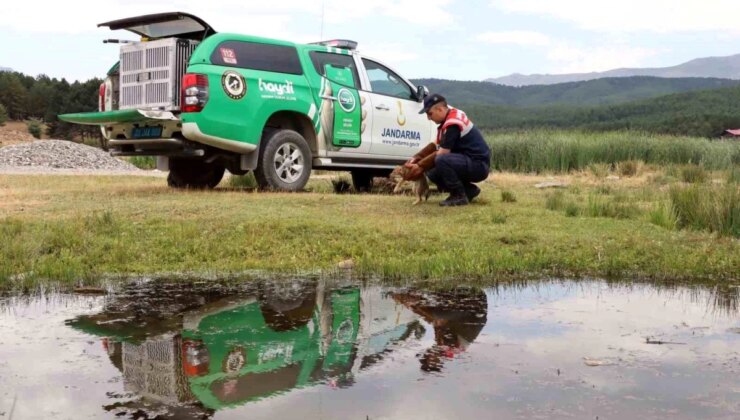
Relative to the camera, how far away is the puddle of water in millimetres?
3354

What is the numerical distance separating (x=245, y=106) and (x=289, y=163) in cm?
119

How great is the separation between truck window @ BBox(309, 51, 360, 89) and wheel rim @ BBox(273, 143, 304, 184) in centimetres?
120

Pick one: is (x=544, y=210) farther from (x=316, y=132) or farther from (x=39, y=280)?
(x=39, y=280)

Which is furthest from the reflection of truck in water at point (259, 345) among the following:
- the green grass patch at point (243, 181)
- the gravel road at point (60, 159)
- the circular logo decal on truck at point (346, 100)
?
the gravel road at point (60, 159)

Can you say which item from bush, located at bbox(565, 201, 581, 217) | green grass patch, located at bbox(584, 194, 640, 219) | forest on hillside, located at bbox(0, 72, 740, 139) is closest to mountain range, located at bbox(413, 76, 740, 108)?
forest on hillside, located at bbox(0, 72, 740, 139)

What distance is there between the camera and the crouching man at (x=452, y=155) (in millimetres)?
9617

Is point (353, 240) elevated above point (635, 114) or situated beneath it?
situated beneath

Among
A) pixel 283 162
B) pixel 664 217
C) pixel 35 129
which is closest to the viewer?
pixel 664 217

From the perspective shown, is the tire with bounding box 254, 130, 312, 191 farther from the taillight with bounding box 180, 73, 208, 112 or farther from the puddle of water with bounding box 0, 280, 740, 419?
the puddle of water with bounding box 0, 280, 740, 419

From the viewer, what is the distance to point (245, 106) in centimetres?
1096

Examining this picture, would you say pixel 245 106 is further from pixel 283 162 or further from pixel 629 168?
pixel 629 168

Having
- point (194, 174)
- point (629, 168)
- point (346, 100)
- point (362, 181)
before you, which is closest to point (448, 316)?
point (346, 100)

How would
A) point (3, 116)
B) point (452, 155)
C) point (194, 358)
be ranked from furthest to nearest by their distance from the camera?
point (3, 116)
point (452, 155)
point (194, 358)

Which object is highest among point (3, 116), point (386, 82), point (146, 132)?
point (386, 82)
